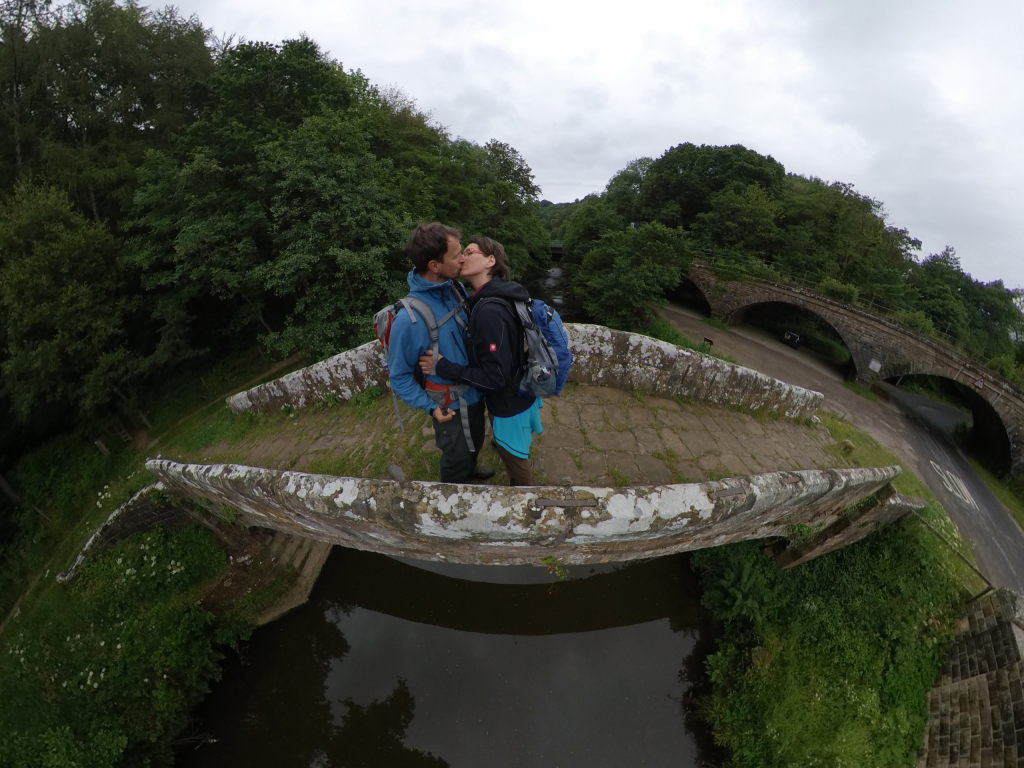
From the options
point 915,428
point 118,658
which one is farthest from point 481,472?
point 915,428

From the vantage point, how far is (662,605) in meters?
7.01

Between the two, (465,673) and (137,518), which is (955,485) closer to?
(465,673)

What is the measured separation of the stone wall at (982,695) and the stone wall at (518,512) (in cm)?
384

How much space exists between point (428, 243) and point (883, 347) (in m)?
20.0

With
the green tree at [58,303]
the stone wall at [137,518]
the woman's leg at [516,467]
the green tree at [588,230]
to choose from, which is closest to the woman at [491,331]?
the woman's leg at [516,467]

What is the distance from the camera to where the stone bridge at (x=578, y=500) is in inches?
117

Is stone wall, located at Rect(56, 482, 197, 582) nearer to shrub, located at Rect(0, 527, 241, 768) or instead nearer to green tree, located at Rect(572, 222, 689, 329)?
shrub, located at Rect(0, 527, 241, 768)

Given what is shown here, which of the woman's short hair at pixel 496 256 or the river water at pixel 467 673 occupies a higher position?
the woman's short hair at pixel 496 256

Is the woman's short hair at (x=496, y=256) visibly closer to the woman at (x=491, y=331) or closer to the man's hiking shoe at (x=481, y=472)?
the woman at (x=491, y=331)

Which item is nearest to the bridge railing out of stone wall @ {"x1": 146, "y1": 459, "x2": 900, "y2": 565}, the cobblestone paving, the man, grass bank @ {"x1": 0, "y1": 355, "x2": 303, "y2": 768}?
the cobblestone paving

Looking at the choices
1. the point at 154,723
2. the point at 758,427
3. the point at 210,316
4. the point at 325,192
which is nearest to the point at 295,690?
the point at 154,723

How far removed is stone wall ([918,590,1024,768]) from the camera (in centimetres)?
506

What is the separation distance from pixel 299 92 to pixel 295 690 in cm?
1614

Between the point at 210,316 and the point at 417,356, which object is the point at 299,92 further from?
the point at 417,356
